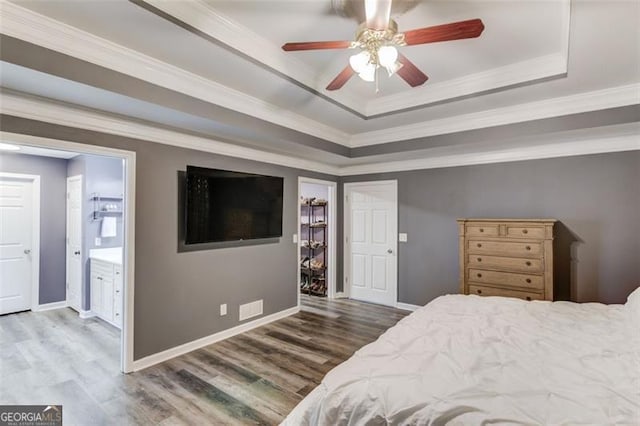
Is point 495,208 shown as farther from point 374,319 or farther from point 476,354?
point 476,354

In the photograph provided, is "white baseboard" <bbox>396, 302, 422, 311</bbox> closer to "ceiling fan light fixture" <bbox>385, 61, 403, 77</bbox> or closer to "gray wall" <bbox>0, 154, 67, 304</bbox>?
"ceiling fan light fixture" <bbox>385, 61, 403, 77</bbox>

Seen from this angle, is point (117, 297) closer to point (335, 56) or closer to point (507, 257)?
point (335, 56)

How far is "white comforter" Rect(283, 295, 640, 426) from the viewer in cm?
109

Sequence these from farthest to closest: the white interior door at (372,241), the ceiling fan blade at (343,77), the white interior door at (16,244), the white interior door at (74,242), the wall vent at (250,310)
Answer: the white interior door at (372,241) → the white interior door at (74,242) → the white interior door at (16,244) → the wall vent at (250,310) → the ceiling fan blade at (343,77)

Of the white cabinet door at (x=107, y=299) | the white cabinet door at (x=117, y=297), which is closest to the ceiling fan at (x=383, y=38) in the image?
the white cabinet door at (x=117, y=297)

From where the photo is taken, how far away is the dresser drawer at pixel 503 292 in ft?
10.6

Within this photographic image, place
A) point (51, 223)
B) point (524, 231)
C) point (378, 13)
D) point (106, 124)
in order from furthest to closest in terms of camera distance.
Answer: point (51, 223), point (524, 231), point (106, 124), point (378, 13)

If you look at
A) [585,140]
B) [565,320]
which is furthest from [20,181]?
[585,140]

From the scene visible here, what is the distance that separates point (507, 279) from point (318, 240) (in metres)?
3.44

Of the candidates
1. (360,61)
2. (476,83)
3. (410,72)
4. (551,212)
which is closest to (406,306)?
A: (551,212)

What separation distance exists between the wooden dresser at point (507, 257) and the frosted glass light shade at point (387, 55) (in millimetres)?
2578

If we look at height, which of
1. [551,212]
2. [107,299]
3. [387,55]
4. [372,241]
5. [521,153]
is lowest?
[107,299]

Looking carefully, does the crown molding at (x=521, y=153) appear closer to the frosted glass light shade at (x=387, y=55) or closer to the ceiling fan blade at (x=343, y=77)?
the ceiling fan blade at (x=343, y=77)

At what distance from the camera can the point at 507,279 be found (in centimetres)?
337
